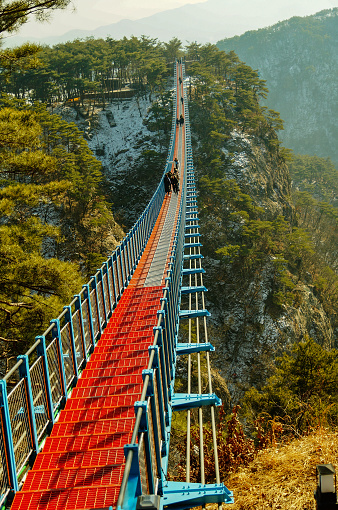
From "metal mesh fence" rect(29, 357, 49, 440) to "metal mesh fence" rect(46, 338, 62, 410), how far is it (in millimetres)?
216

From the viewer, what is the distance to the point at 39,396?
172 inches

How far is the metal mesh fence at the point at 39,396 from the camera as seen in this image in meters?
4.26

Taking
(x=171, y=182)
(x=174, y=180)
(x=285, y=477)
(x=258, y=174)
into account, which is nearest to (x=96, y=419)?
(x=285, y=477)

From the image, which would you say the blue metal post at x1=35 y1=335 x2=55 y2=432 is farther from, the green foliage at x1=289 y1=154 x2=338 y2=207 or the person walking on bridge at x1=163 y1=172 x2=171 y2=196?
the green foliage at x1=289 y1=154 x2=338 y2=207

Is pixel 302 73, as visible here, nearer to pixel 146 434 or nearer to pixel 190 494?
pixel 190 494

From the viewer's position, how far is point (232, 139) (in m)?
42.3

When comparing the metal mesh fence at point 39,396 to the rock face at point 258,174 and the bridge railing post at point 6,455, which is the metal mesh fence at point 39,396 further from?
the rock face at point 258,174

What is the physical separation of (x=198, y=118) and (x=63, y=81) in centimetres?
1383

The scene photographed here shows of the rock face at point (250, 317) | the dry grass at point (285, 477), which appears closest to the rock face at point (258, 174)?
the rock face at point (250, 317)

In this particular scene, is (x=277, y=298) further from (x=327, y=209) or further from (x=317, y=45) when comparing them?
(x=317, y=45)

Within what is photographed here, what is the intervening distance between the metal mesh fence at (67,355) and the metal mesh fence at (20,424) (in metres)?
1.24

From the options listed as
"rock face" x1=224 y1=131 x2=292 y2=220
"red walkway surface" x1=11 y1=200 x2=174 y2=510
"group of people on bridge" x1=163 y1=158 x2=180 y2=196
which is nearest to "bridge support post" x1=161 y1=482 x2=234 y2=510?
"red walkway surface" x1=11 y1=200 x2=174 y2=510

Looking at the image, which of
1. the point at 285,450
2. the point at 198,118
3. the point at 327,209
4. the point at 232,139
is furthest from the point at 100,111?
the point at 285,450

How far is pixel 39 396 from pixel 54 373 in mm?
449
